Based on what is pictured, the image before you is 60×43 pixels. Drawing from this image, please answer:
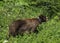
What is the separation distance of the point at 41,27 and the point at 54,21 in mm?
1003

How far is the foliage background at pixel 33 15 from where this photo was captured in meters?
9.47

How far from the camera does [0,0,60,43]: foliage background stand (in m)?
9.47

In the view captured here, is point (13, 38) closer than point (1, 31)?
Yes

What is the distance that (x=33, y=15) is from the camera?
1341cm

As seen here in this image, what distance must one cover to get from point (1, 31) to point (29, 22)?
1.10 m

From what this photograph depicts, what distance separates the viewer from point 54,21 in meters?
11.6

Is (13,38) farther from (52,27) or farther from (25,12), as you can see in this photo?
(25,12)

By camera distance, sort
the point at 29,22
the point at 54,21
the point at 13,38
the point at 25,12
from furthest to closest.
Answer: the point at 25,12
the point at 54,21
the point at 29,22
the point at 13,38

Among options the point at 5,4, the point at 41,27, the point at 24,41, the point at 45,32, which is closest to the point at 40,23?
the point at 41,27

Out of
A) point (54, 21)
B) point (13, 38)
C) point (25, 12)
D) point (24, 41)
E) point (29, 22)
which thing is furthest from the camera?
point (25, 12)

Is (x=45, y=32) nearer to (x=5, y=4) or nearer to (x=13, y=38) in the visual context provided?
(x=13, y=38)

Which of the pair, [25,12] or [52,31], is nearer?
[52,31]

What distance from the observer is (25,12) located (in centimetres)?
1366

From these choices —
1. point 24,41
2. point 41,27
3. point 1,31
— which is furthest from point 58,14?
point 24,41
